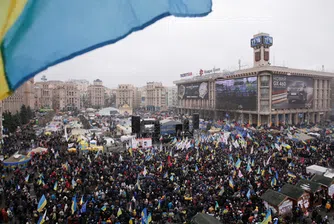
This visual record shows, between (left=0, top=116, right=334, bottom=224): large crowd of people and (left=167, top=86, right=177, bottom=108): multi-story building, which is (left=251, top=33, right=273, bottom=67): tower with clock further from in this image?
(left=167, top=86, right=177, bottom=108): multi-story building

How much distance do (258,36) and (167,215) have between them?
52299 mm

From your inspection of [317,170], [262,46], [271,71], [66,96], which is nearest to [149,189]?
[317,170]

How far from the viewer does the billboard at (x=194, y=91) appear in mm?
65562

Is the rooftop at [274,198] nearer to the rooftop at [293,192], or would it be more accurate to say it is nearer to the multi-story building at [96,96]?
the rooftop at [293,192]

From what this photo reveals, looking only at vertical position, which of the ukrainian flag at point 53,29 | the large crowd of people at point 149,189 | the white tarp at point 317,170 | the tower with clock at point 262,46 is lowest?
the large crowd of people at point 149,189

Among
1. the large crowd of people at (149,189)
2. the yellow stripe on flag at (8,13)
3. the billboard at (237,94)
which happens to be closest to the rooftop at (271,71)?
the billboard at (237,94)

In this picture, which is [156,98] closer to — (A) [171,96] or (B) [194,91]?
(A) [171,96]

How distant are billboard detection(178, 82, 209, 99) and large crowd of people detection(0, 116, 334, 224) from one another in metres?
47.6

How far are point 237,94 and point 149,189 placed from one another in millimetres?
44178

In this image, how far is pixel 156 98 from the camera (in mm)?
113625

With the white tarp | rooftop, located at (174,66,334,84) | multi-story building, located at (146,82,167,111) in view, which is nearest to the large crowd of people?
the white tarp

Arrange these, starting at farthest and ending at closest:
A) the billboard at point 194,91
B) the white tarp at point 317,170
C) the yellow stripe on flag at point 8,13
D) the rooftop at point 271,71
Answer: the billboard at point 194,91, the rooftop at point 271,71, the white tarp at point 317,170, the yellow stripe on flag at point 8,13

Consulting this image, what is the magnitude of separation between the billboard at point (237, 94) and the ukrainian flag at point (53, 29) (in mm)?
48799

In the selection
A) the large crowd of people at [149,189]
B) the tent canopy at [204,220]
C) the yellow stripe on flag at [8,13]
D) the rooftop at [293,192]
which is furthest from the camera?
the rooftop at [293,192]
